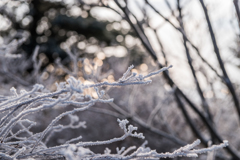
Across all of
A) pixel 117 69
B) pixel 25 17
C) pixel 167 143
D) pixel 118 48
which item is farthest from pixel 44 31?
pixel 167 143

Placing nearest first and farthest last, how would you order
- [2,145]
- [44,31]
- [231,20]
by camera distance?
[2,145] < [231,20] < [44,31]

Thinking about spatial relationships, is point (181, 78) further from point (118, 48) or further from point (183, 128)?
point (118, 48)

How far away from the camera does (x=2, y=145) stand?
125cm

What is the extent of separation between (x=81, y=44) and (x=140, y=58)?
3.46 metres

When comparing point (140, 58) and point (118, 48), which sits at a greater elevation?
point (118, 48)

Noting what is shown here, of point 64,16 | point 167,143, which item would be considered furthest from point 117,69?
point 64,16

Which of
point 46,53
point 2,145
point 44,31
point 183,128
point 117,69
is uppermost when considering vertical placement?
point 44,31

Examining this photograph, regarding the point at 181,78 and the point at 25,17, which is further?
the point at 25,17

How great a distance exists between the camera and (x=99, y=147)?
7.22 metres

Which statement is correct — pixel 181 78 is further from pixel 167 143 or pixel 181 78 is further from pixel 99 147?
pixel 99 147

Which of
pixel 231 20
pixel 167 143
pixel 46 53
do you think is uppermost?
pixel 46 53

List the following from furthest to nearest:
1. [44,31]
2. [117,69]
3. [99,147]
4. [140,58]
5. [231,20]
Result: [44,31] < [140,58] < [117,69] < [99,147] < [231,20]

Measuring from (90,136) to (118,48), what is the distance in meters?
5.89

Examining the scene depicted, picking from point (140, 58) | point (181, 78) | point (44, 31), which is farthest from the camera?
point (44, 31)
